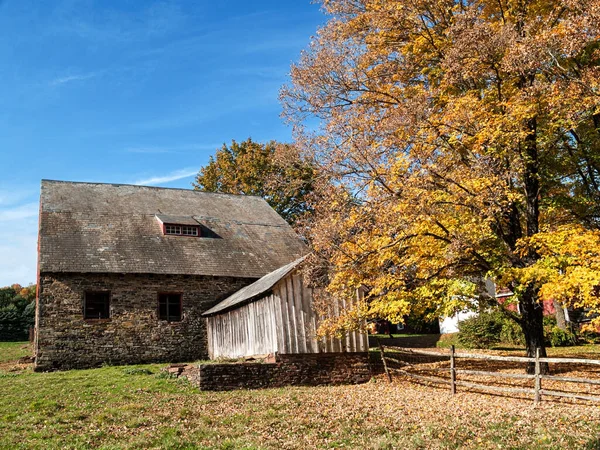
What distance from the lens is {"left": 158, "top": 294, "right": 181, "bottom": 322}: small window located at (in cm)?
2345

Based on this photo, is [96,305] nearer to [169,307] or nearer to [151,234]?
[169,307]

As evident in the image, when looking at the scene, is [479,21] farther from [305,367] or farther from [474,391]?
[305,367]

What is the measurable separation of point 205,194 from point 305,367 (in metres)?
16.7

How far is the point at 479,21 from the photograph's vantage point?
15055 millimetres

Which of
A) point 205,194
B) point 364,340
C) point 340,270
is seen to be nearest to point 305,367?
point 364,340

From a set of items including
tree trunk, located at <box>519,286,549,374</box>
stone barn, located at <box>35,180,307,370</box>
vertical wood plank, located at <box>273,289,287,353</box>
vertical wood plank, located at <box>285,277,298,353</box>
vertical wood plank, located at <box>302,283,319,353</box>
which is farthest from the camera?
stone barn, located at <box>35,180,307,370</box>

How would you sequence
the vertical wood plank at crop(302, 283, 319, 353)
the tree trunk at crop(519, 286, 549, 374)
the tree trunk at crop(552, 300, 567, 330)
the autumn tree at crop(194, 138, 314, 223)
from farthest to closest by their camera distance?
the autumn tree at crop(194, 138, 314, 223) → the tree trunk at crop(552, 300, 567, 330) → the vertical wood plank at crop(302, 283, 319, 353) → the tree trunk at crop(519, 286, 549, 374)

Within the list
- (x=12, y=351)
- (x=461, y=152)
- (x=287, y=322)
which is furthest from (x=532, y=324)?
(x=12, y=351)

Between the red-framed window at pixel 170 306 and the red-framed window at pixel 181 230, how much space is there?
3629mm

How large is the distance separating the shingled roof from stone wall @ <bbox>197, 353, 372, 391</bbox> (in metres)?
8.04

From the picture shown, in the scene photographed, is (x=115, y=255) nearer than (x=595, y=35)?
No

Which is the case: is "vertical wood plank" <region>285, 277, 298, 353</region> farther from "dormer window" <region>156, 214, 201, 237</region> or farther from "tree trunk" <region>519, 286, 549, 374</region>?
"dormer window" <region>156, 214, 201, 237</region>

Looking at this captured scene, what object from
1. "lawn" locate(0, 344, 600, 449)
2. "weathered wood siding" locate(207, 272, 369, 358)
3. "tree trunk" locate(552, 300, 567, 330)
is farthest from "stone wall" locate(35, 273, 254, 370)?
"tree trunk" locate(552, 300, 567, 330)

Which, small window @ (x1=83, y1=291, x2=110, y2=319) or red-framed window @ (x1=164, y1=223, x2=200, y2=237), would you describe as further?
red-framed window @ (x1=164, y1=223, x2=200, y2=237)
